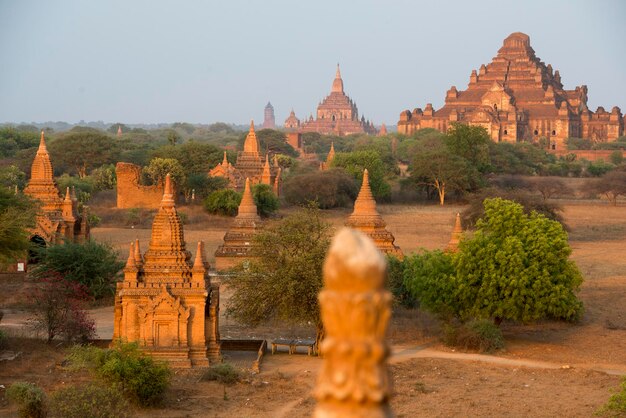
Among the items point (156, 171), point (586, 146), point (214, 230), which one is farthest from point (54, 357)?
point (586, 146)

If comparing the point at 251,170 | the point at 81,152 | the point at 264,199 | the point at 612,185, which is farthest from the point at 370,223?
the point at 81,152

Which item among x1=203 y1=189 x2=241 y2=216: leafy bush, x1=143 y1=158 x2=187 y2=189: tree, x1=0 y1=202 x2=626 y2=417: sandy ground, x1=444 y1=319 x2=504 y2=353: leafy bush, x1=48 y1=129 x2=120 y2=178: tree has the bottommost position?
x1=0 y1=202 x2=626 y2=417: sandy ground

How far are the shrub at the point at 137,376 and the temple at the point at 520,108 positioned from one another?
3647 inches

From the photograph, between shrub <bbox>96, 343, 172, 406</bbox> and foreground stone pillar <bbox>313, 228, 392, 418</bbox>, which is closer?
foreground stone pillar <bbox>313, 228, 392, 418</bbox>

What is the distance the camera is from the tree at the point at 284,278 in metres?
20.8

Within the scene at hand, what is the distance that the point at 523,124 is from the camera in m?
111

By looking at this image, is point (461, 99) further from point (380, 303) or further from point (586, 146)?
point (380, 303)

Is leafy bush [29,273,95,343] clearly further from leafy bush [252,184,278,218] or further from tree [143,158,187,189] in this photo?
tree [143,158,187,189]

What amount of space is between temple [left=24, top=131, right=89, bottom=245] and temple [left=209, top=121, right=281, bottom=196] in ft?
80.4

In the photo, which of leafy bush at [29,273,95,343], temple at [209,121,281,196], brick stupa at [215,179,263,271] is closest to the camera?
leafy bush at [29,273,95,343]

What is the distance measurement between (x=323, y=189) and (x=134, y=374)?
40.0 meters

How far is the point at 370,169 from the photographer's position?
206ft

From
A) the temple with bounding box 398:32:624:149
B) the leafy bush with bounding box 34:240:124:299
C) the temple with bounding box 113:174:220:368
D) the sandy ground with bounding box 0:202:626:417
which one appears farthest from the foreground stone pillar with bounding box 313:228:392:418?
the temple with bounding box 398:32:624:149

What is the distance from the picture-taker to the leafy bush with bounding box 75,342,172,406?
16469mm
